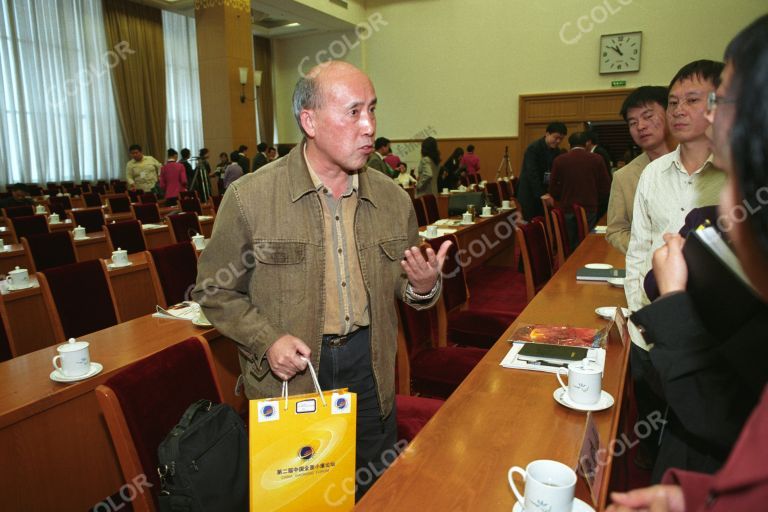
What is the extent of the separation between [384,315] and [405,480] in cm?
58

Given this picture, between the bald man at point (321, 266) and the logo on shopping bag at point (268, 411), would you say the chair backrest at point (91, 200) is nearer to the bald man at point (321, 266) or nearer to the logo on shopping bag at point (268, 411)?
the bald man at point (321, 266)

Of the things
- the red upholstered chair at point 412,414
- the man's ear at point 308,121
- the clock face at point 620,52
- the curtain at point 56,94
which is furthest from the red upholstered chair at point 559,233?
the curtain at point 56,94

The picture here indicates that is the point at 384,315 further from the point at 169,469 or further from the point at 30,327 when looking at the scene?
the point at 30,327

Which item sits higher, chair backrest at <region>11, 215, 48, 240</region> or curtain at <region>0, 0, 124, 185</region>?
curtain at <region>0, 0, 124, 185</region>

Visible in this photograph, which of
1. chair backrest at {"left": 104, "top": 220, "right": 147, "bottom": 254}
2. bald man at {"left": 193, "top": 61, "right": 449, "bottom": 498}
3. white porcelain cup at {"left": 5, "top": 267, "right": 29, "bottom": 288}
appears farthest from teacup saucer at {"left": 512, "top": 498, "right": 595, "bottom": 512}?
chair backrest at {"left": 104, "top": 220, "right": 147, "bottom": 254}

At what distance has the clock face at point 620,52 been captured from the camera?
10227mm

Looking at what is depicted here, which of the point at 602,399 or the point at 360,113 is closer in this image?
the point at 602,399

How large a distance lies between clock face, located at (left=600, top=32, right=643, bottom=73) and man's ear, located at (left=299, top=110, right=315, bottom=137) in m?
10.8

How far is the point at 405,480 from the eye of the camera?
1064 mm

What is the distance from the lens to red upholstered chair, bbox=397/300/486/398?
226 cm

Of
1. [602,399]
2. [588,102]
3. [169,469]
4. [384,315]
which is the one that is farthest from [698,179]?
[588,102]

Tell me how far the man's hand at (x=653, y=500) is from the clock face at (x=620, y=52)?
37.2ft

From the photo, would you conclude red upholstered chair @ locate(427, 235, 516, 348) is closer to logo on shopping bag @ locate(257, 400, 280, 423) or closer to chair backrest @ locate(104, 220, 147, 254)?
logo on shopping bag @ locate(257, 400, 280, 423)

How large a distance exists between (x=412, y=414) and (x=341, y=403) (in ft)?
2.79
